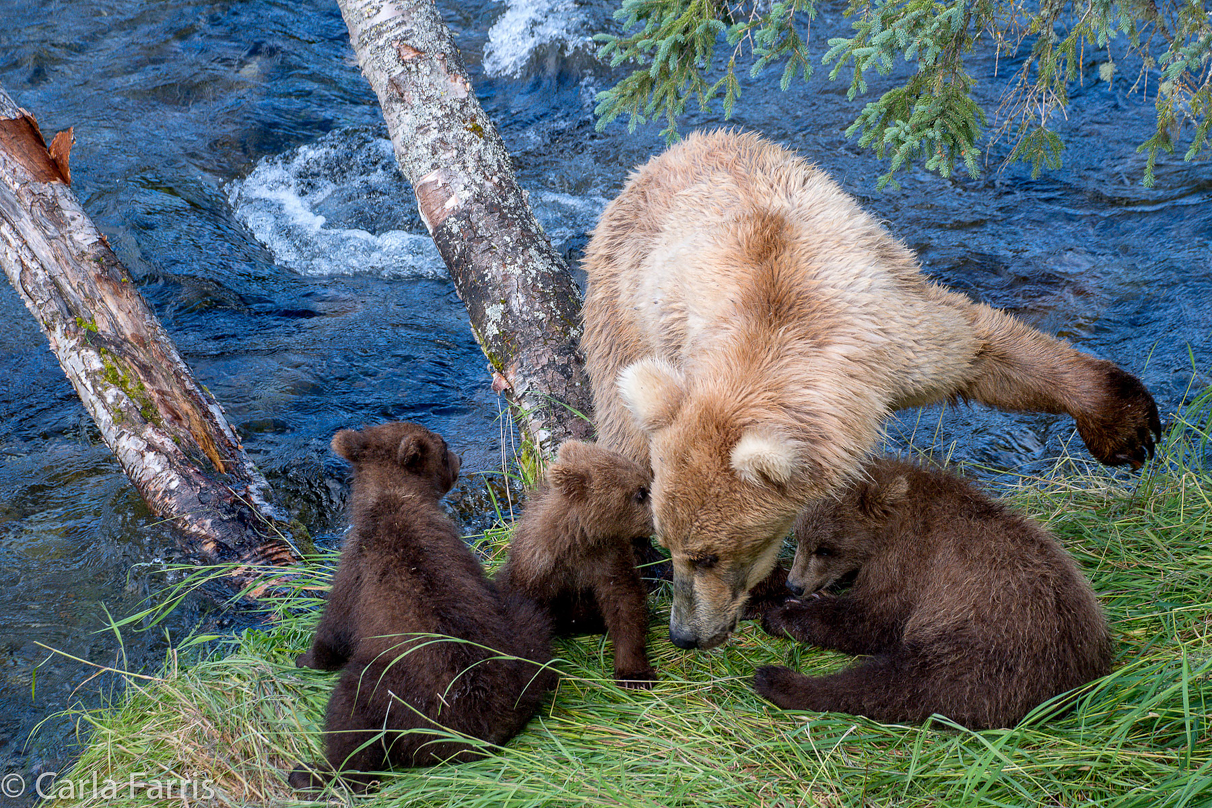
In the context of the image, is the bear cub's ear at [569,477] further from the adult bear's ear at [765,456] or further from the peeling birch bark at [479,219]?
the peeling birch bark at [479,219]

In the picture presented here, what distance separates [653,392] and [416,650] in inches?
51.3

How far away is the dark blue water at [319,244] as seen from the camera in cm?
577

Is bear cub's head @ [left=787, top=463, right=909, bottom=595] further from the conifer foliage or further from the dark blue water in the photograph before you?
the dark blue water

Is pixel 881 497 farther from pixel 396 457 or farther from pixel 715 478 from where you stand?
pixel 396 457

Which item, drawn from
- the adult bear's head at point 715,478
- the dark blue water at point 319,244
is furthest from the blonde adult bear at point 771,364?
the dark blue water at point 319,244

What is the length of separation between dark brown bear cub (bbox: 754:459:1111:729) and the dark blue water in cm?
262

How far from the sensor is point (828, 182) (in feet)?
14.4

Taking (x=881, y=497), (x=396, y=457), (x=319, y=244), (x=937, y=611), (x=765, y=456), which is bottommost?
(x=937, y=611)

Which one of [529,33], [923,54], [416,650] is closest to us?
[416,650]

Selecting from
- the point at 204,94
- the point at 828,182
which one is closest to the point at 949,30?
the point at 828,182

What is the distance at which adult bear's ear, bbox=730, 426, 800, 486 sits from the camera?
3.11 metres

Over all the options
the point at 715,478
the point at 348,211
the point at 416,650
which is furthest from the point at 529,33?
the point at 416,650

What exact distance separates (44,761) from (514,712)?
8.47 feet

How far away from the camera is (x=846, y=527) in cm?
386
